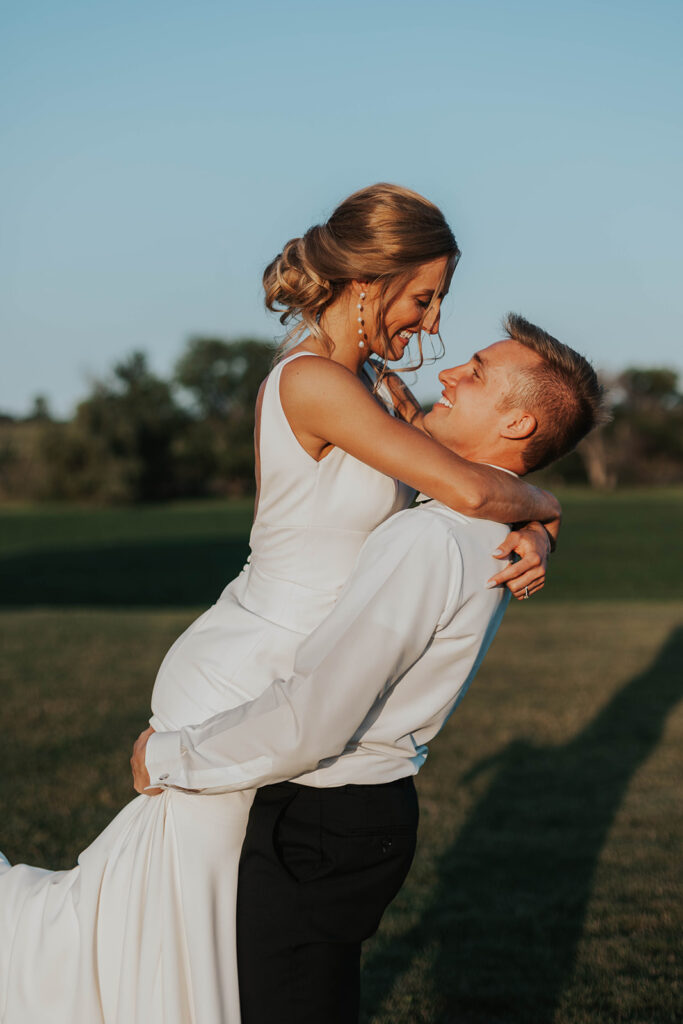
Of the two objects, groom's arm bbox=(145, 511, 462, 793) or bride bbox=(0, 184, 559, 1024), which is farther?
bride bbox=(0, 184, 559, 1024)

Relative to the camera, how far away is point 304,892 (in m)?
2.22

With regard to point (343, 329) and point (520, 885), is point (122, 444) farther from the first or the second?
point (343, 329)

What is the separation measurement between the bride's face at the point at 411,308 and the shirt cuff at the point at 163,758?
1116 millimetres

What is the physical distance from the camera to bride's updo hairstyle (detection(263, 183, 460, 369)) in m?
2.42

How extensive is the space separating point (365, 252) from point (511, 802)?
5.51m

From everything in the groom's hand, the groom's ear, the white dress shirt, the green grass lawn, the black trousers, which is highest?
the groom's ear

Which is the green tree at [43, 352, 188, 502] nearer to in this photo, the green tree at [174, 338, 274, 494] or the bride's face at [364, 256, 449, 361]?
the green tree at [174, 338, 274, 494]

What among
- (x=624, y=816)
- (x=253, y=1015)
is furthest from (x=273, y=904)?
(x=624, y=816)

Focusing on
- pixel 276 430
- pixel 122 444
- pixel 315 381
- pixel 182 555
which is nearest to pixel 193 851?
pixel 276 430

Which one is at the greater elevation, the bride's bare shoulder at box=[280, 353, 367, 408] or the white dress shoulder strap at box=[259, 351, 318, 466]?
the bride's bare shoulder at box=[280, 353, 367, 408]

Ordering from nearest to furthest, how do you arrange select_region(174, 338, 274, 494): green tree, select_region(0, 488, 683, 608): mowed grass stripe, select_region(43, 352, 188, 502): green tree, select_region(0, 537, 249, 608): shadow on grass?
select_region(0, 537, 249, 608): shadow on grass, select_region(0, 488, 683, 608): mowed grass stripe, select_region(43, 352, 188, 502): green tree, select_region(174, 338, 274, 494): green tree

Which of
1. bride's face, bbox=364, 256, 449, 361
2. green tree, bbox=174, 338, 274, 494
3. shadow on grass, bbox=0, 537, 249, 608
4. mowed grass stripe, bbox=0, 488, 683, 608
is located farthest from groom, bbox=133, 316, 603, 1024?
green tree, bbox=174, 338, 274, 494

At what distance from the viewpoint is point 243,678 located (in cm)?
231

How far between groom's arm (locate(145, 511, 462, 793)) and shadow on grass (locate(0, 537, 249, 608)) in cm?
2242
